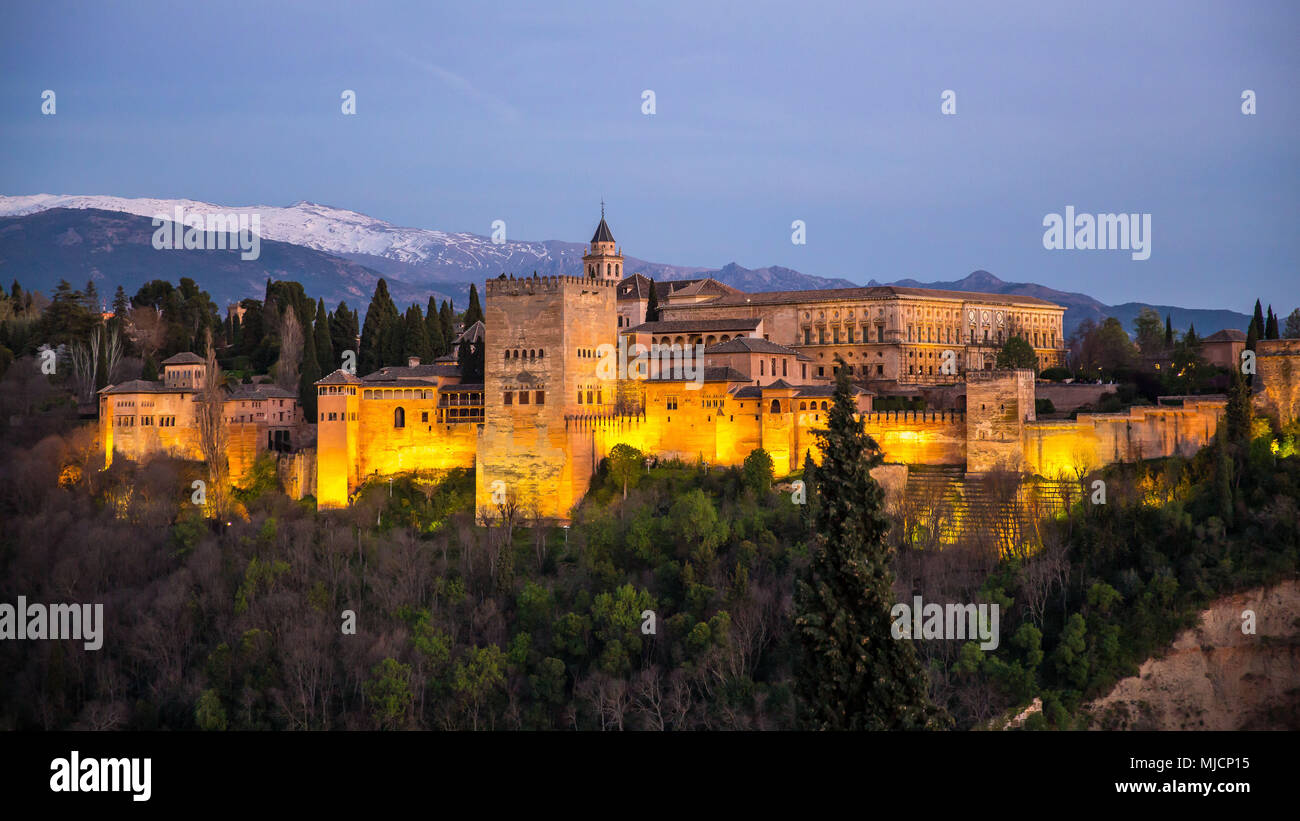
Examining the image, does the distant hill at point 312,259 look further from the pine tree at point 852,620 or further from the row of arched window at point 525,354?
the pine tree at point 852,620

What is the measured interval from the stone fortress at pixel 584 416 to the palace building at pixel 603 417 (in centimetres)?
4

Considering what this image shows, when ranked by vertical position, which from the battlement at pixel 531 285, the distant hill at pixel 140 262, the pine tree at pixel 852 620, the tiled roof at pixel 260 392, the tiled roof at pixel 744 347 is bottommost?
the pine tree at pixel 852 620

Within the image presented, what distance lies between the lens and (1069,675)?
28281mm

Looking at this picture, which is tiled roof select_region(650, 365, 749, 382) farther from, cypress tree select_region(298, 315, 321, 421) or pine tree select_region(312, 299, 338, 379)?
pine tree select_region(312, 299, 338, 379)

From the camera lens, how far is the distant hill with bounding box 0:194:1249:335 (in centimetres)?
13275

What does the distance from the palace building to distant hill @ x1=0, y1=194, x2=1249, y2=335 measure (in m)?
81.6

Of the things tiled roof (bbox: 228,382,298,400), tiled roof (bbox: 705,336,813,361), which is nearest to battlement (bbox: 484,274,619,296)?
tiled roof (bbox: 705,336,813,361)

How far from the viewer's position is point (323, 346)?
159 ft

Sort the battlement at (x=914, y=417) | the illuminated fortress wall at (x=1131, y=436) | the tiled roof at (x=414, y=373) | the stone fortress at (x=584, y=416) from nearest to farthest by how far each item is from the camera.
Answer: the illuminated fortress wall at (x=1131, y=436) → the stone fortress at (x=584, y=416) → the battlement at (x=914, y=417) → the tiled roof at (x=414, y=373)

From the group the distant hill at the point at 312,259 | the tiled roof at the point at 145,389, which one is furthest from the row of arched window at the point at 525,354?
the distant hill at the point at 312,259

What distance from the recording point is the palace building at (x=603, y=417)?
34.3 m

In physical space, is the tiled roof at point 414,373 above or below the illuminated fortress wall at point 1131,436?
above
